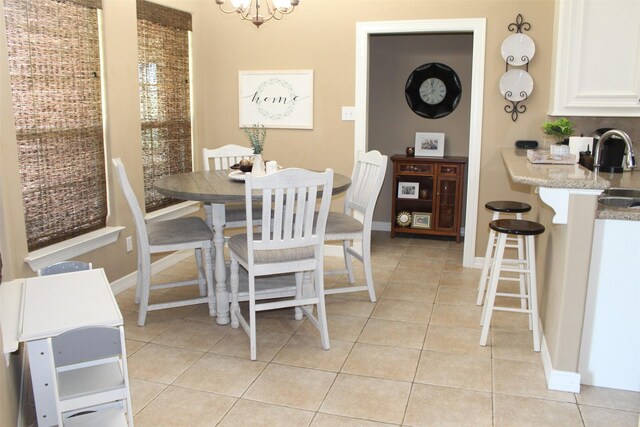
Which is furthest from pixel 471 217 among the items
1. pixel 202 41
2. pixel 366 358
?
pixel 202 41

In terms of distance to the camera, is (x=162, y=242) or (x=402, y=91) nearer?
(x=162, y=242)

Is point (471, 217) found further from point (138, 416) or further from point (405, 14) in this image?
point (138, 416)

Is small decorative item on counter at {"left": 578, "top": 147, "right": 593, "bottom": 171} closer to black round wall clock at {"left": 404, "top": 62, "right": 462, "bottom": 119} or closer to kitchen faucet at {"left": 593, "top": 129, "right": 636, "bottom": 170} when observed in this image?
kitchen faucet at {"left": 593, "top": 129, "right": 636, "bottom": 170}

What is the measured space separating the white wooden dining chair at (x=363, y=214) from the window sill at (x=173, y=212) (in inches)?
54.6

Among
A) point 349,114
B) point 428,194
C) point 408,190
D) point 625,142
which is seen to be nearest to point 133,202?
point 349,114

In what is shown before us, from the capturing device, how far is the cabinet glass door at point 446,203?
556cm

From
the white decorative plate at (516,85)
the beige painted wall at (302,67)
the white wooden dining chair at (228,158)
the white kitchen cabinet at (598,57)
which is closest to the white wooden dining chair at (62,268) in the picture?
the beige painted wall at (302,67)

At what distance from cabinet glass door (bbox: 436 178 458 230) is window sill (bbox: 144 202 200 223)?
232 cm

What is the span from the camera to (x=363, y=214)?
3.92 m

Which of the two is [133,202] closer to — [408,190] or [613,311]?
[613,311]

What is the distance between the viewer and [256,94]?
5074mm

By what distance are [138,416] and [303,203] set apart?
1264 mm

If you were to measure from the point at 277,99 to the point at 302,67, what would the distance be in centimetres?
35

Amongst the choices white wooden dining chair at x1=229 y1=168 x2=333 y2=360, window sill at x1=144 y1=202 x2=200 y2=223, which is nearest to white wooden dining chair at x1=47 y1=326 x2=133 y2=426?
white wooden dining chair at x1=229 y1=168 x2=333 y2=360
